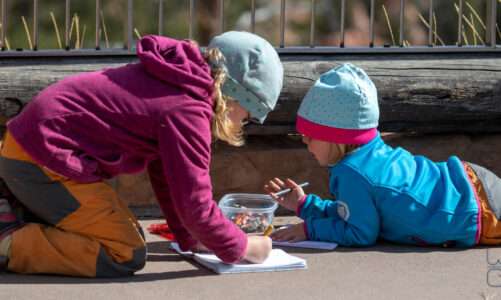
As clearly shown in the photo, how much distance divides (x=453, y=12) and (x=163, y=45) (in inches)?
487

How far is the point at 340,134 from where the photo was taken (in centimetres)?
528

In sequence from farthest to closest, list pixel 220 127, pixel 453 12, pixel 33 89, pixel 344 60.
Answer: pixel 453 12 → pixel 344 60 → pixel 33 89 → pixel 220 127

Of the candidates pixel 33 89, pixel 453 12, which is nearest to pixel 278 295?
pixel 33 89

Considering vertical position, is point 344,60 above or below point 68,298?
above

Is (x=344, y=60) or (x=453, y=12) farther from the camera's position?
(x=453, y=12)

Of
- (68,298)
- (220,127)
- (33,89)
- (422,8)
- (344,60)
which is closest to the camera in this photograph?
(68,298)

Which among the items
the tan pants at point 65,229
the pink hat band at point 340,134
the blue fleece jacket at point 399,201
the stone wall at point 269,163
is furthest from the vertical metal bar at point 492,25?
the tan pants at point 65,229

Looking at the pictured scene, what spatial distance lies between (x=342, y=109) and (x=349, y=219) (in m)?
0.50

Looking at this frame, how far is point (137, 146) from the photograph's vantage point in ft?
15.1

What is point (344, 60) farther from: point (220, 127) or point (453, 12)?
point (453, 12)

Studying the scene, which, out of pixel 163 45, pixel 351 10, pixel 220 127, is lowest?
pixel 351 10

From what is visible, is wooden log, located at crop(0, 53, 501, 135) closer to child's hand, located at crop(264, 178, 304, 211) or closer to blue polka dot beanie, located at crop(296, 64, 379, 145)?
child's hand, located at crop(264, 178, 304, 211)

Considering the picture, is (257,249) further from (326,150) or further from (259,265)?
(326,150)

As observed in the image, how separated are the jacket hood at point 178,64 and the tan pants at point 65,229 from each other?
54 centimetres
